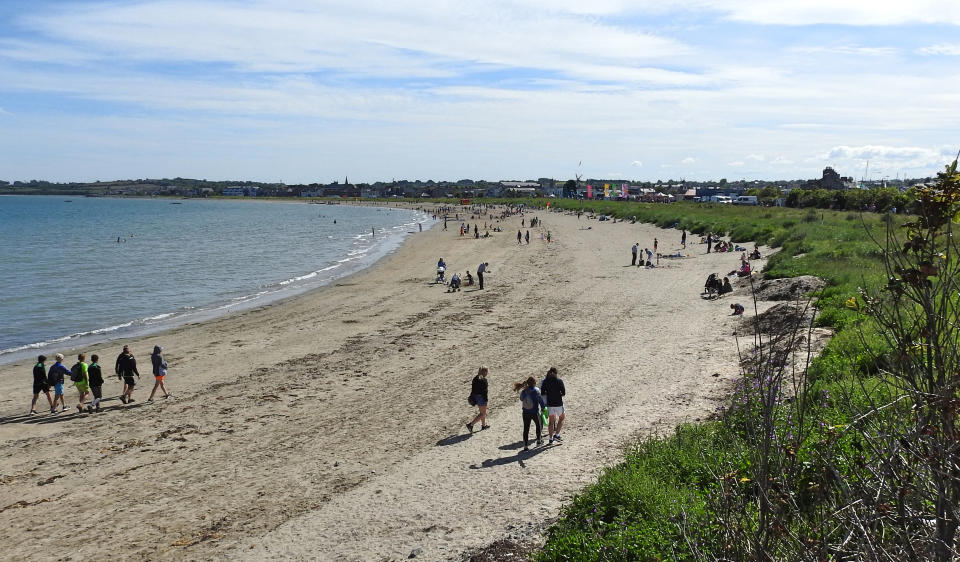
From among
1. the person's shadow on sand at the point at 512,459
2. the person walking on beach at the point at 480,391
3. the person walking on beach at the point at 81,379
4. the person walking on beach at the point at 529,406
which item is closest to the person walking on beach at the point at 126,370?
the person walking on beach at the point at 81,379

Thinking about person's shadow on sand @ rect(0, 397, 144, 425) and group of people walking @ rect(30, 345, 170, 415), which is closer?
person's shadow on sand @ rect(0, 397, 144, 425)

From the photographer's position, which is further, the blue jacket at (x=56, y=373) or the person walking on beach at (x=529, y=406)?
the blue jacket at (x=56, y=373)

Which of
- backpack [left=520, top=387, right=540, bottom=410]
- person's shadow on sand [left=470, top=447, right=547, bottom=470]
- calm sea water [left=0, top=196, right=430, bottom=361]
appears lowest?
calm sea water [left=0, top=196, right=430, bottom=361]

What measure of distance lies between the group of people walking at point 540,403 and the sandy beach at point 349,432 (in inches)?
13.4

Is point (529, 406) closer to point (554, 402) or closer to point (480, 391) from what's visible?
point (554, 402)

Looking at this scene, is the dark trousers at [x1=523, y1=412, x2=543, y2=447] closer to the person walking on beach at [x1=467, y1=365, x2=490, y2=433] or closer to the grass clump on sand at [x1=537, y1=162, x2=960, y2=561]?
the person walking on beach at [x1=467, y1=365, x2=490, y2=433]

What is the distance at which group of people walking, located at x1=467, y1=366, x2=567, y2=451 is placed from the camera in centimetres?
1152

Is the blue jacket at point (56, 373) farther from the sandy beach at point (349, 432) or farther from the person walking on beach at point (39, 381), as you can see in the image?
the sandy beach at point (349, 432)

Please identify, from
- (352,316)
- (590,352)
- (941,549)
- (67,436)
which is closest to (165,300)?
(352,316)

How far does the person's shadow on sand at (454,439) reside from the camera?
40.3 feet

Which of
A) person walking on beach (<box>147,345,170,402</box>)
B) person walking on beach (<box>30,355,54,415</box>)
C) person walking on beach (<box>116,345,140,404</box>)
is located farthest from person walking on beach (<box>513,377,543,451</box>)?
person walking on beach (<box>30,355,54,415</box>)

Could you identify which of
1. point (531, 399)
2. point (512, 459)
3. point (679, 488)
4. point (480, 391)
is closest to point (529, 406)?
point (531, 399)

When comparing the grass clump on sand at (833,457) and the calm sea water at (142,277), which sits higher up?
the grass clump on sand at (833,457)

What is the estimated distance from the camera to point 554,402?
38.8 feet
